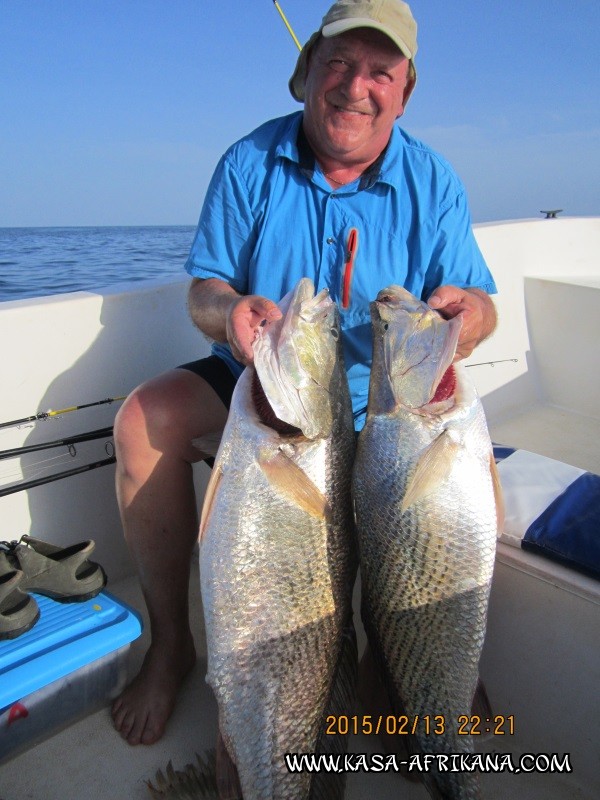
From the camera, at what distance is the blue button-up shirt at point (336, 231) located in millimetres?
2574

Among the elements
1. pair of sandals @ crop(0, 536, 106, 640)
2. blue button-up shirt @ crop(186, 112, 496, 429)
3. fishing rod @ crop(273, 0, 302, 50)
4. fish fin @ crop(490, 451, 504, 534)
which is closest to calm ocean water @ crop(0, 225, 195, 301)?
fishing rod @ crop(273, 0, 302, 50)

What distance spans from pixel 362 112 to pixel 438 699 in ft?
6.95

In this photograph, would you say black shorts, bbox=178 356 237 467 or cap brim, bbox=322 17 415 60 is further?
black shorts, bbox=178 356 237 467

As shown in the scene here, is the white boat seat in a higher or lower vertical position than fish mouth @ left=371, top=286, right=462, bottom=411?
lower

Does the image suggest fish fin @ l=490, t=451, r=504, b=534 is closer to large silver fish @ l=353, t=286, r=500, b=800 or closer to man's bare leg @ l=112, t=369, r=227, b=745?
large silver fish @ l=353, t=286, r=500, b=800

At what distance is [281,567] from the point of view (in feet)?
6.34

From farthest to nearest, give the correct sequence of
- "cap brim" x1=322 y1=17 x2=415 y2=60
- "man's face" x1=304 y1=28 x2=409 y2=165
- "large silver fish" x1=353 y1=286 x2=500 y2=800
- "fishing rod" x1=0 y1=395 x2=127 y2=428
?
1. "fishing rod" x1=0 y1=395 x2=127 y2=428
2. "man's face" x1=304 y1=28 x2=409 y2=165
3. "cap brim" x1=322 y1=17 x2=415 y2=60
4. "large silver fish" x1=353 y1=286 x2=500 y2=800

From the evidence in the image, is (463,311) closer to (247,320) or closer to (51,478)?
(247,320)

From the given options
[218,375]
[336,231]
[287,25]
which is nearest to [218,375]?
[218,375]

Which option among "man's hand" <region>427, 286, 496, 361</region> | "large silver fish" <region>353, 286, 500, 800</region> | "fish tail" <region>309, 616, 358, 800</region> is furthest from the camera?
"man's hand" <region>427, 286, 496, 361</region>

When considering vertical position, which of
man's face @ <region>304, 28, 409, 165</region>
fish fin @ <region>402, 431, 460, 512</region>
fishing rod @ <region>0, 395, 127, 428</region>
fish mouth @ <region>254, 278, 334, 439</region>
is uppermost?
man's face @ <region>304, 28, 409, 165</region>

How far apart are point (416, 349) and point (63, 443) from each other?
5.38 feet

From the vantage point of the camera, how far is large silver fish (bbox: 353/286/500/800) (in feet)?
6.41

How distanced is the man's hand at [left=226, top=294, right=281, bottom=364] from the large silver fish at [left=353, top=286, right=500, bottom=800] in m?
0.42
